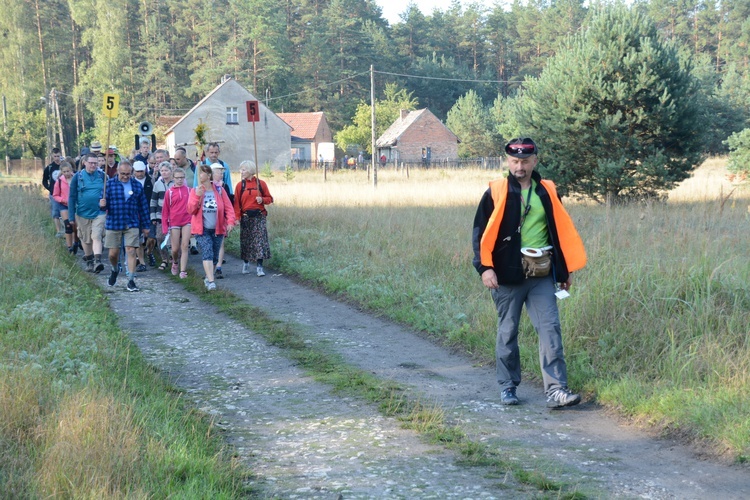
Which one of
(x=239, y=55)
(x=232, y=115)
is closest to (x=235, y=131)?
(x=232, y=115)

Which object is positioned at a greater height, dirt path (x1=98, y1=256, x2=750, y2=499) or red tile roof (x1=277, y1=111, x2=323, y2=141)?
red tile roof (x1=277, y1=111, x2=323, y2=141)

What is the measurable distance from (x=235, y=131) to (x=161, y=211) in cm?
5341

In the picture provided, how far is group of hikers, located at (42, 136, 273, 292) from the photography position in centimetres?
1207

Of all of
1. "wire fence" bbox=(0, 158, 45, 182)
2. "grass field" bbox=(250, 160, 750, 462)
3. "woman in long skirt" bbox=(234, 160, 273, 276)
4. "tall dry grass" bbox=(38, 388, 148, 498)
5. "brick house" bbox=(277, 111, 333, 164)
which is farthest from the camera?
"brick house" bbox=(277, 111, 333, 164)

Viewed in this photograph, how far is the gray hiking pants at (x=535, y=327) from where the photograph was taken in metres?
6.14

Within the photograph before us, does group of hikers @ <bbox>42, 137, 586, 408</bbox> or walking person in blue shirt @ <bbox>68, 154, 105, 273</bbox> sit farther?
walking person in blue shirt @ <bbox>68, 154, 105, 273</bbox>

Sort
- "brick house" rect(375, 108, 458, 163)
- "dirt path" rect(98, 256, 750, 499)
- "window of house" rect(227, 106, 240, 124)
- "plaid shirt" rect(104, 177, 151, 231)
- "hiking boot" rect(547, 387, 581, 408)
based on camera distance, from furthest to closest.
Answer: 1. "brick house" rect(375, 108, 458, 163)
2. "window of house" rect(227, 106, 240, 124)
3. "plaid shirt" rect(104, 177, 151, 231)
4. "hiking boot" rect(547, 387, 581, 408)
5. "dirt path" rect(98, 256, 750, 499)

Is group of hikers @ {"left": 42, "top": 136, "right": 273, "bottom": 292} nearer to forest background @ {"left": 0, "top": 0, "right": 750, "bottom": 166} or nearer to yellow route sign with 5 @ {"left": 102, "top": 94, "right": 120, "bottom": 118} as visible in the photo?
yellow route sign with 5 @ {"left": 102, "top": 94, "right": 120, "bottom": 118}

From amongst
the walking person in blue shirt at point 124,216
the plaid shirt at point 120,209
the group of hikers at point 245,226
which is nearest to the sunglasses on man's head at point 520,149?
the group of hikers at point 245,226

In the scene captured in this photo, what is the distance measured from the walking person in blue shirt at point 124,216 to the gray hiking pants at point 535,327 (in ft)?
23.2

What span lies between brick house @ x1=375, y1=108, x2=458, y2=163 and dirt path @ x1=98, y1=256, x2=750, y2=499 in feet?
222

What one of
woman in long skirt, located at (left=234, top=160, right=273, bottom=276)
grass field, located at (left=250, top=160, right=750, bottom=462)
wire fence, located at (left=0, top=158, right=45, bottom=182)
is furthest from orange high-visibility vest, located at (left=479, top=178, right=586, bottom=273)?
wire fence, located at (left=0, top=158, right=45, bottom=182)

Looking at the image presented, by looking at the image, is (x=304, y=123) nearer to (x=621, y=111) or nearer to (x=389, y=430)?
(x=621, y=111)

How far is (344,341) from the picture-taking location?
8.39 metres
